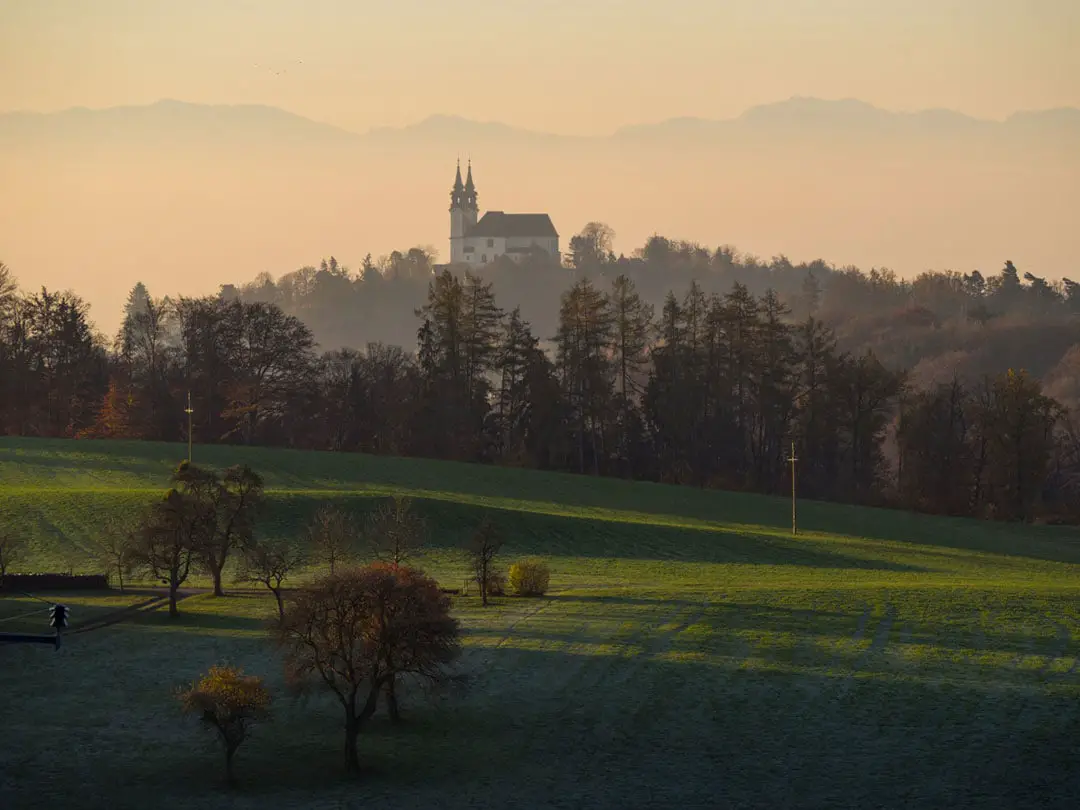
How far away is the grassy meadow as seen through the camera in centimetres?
3550

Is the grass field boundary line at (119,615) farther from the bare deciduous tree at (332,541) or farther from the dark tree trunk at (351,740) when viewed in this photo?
the dark tree trunk at (351,740)

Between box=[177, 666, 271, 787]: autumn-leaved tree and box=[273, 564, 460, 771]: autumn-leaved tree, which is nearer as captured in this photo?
box=[177, 666, 271, 787]: autumn-leaved tree

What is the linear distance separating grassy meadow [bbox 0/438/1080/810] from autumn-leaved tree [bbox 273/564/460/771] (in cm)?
236

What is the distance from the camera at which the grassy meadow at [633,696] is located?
35500 millimetres

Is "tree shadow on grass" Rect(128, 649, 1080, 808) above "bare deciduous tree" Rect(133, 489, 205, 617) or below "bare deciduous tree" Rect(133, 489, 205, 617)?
below

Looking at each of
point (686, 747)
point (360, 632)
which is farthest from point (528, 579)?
point (360, 632)

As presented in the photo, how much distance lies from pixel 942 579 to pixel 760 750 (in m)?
35.4

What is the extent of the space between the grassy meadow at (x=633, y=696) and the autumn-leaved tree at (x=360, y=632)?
2362mm

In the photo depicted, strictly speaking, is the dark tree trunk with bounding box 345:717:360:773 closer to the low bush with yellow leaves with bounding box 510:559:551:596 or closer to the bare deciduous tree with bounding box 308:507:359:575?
the bare deciduous tree with bounding box 308:507:359:575

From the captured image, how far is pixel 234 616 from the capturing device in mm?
56562

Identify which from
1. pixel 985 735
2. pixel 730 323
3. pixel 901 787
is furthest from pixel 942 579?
pixel 730 323

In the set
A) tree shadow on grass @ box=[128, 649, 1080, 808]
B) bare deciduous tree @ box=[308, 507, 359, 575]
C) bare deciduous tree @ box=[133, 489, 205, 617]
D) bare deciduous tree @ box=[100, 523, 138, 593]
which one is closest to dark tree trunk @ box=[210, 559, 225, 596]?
bare deciduous tree @ box=[133, 489, 205, 617]

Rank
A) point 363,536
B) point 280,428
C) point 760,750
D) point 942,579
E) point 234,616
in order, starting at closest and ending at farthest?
point 760,750, point 234,616, point 942,579, point 363,536, point 280,428

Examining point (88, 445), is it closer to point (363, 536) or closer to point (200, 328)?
point (200, 328)
